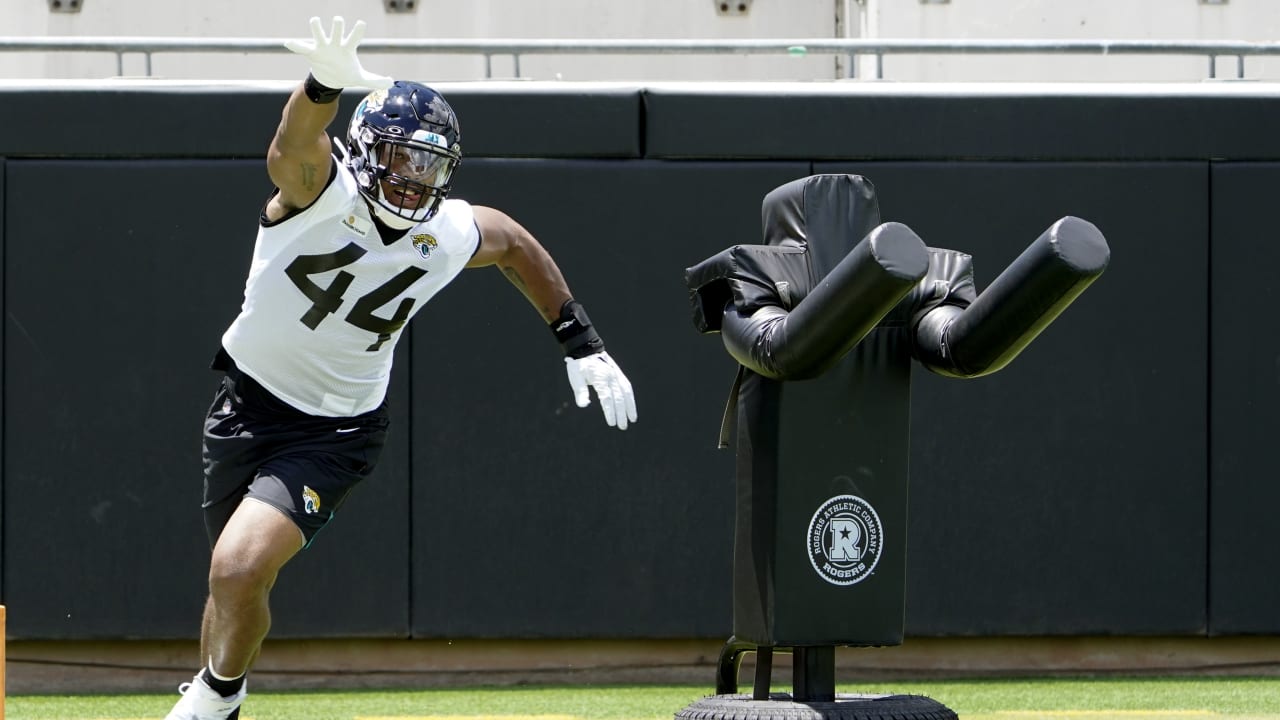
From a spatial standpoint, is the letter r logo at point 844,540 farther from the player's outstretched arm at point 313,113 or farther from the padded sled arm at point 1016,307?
the player's outstretched arm at point 313,113

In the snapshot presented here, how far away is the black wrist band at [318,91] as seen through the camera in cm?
329

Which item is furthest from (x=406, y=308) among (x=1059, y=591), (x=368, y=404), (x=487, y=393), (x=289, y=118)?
(x=1059, y=591)

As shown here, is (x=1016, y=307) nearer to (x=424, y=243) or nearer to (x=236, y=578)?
(x=424, y=243)

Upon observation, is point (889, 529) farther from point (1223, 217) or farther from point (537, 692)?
point (1223, 217)

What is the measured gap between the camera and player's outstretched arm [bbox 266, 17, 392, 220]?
3.18 meters

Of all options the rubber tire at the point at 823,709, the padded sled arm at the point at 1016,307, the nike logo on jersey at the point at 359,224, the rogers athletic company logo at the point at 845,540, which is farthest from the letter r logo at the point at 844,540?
the nike logo on jersey at the point at 359,224

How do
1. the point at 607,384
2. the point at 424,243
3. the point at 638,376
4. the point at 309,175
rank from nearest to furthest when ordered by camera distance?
the point at 309,175
the point at 424,243
the point at 607,384
the point at 638,376

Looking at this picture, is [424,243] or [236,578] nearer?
[236,578]

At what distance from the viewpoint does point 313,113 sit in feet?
11.0

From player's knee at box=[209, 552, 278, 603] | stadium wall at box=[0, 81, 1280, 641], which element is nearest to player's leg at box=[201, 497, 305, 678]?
player's knee at box=[209, 552, 278, 603]

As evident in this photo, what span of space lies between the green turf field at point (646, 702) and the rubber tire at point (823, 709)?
1.54m

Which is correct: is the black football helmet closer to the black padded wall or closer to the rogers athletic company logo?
the rogers athletic company logo

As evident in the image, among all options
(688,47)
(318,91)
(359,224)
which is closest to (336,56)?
(318,91)

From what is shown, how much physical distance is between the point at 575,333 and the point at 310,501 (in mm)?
819
